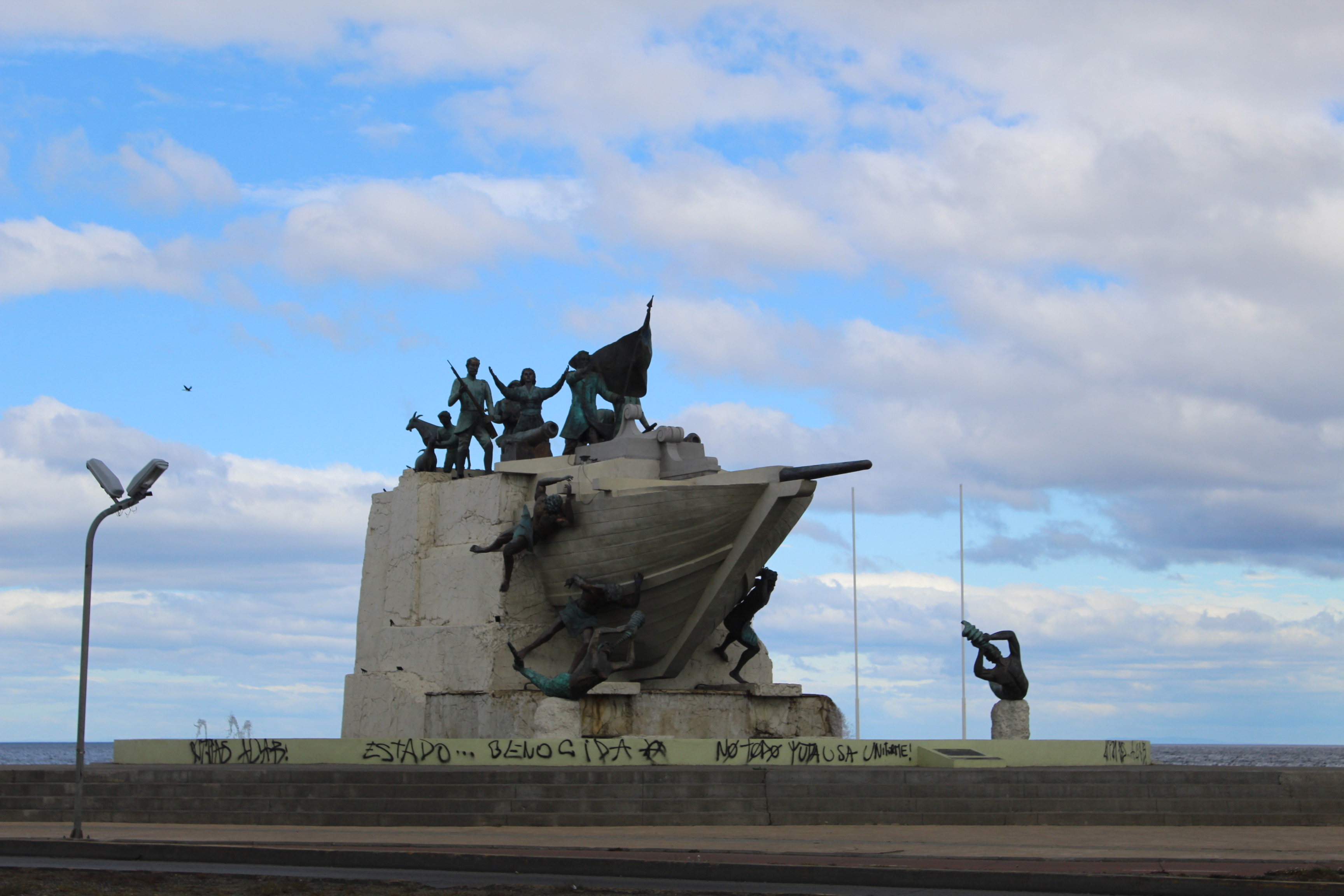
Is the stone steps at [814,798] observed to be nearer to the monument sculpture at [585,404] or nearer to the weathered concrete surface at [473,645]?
the weathered concrete surface at [473,645]

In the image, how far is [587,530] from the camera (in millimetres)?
21812

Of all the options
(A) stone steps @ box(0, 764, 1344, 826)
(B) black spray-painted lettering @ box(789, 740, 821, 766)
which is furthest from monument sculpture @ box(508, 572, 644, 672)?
(A) stone steps @ box(0, 764, 1344, 826)

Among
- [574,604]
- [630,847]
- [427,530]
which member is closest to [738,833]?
[630,847]

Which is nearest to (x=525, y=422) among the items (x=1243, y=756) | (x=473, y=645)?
(x=473, y=645)

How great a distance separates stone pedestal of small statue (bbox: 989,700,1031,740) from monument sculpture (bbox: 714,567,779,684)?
392 cm

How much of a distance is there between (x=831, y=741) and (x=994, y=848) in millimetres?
5760

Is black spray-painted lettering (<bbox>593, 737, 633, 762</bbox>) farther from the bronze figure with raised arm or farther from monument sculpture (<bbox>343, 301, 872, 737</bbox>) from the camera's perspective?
the bronze figure with raised arm

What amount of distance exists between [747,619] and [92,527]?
1129 cm

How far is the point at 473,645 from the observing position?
2208 centimetres

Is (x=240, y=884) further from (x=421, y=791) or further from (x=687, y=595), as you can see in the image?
(x=687, y=595)

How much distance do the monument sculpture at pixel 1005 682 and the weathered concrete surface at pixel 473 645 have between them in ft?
9.47

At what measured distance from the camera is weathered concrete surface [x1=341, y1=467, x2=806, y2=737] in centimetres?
2153

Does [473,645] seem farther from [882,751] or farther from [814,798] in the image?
[814,798]

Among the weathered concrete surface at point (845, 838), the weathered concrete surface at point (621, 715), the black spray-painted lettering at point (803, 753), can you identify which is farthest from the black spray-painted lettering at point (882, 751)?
the weathered concrete surface at point (621, 715)
